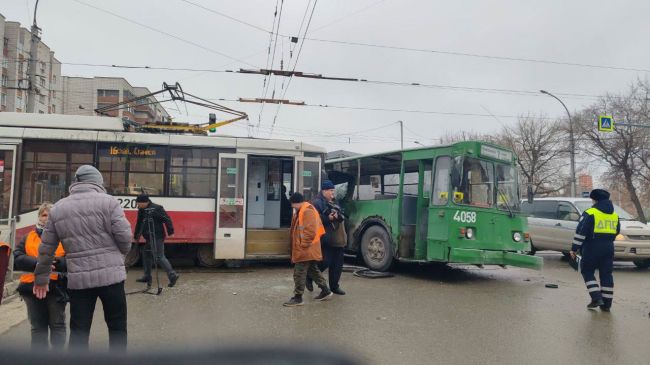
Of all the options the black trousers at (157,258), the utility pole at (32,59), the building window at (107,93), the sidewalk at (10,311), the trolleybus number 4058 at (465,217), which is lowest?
the sidewalk at (10,311)

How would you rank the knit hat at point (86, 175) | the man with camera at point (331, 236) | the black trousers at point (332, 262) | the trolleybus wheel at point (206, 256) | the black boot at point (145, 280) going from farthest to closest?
1. the trolleybus wheel at point (206, 256)
2. the black boot at point (145, 280)
3. the black trousers at point (332, 262)
4. the man with camera at point (331, 236)
5. the knit hat at point (86, 175)

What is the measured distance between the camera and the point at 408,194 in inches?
412

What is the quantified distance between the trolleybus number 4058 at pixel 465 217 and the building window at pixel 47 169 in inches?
305

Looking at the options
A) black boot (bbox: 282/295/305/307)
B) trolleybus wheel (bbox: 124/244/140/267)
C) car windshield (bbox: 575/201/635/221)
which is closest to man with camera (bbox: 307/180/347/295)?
black boot (bbox: 282/295/305/307)

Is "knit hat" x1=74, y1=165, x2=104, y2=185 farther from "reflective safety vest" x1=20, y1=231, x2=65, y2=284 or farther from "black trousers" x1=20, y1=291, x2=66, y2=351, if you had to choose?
"black trousers" x1=20, y1=291, x2=66, y2=351

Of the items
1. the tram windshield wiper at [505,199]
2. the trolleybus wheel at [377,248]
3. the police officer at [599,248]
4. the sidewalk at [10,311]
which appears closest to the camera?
the sidewalk at [10,311]

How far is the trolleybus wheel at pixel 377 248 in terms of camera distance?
10328mm

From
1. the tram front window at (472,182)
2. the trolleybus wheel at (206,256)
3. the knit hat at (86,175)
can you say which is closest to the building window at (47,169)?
the trolleybus wheel at (206,256)

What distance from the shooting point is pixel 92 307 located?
4059 millimetres

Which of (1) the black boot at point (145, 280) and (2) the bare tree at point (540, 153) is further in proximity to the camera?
(2) the bare tree at point (540, 153)

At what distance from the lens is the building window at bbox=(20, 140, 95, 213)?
33.2 ft

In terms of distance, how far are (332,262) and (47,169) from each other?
21.6ft

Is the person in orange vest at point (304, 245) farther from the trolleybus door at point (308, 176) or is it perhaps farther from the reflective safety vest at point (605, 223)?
the reflective safety vest at point (605, 223)

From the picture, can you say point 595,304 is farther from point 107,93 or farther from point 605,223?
point 107,93
